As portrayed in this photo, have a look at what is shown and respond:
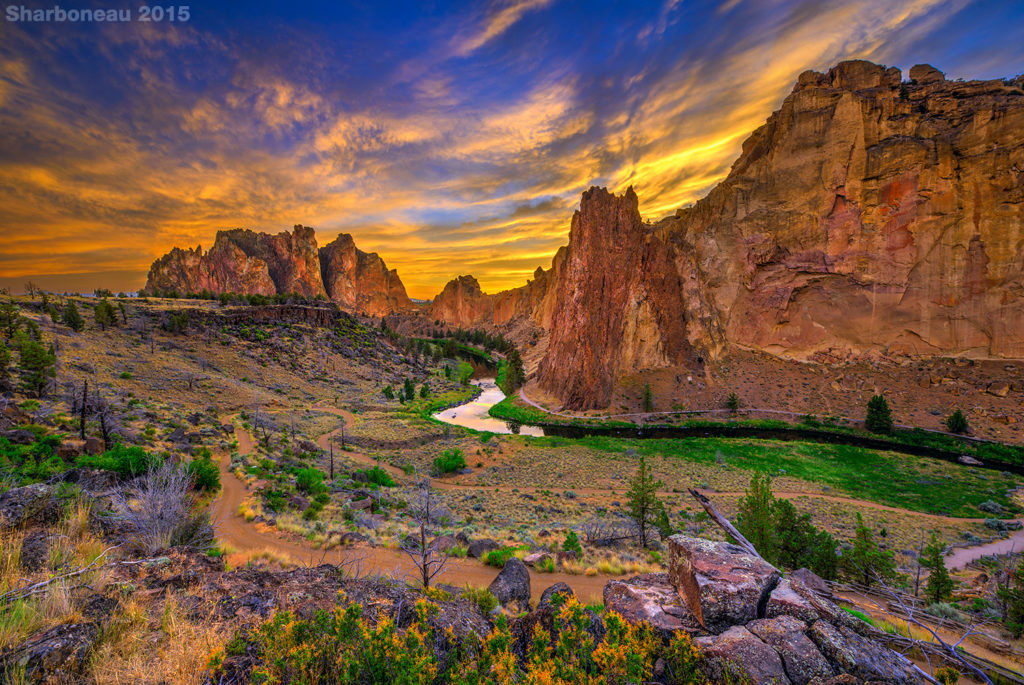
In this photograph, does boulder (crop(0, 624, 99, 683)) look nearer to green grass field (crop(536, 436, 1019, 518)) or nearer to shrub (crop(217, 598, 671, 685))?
shrub (crop(217, 598, 671, 685))

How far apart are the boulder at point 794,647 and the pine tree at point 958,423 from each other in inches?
2094

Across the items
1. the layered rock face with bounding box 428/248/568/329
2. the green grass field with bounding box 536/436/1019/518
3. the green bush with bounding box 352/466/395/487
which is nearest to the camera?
the green bush with bounding box 352/466/395/487

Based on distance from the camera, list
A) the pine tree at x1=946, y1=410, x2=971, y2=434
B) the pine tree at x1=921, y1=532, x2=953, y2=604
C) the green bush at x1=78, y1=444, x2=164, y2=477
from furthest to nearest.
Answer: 1. the pine tree at x1=946, y1=410, x2=971, y2=434
2. the green bush at x1=78, y1=444, x2=164, y2=477
3. the pine tree at x1=921, y1=532, x2=953, y2=604

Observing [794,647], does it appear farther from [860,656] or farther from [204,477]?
[204,477]

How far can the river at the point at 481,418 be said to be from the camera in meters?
46.0

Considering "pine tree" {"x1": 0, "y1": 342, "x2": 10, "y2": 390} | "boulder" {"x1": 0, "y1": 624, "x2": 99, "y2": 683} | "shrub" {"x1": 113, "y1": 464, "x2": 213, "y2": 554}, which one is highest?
"pine tree" {"x1": 0, "y1": 342, "x2": 10, "y2": 390}

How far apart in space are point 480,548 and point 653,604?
8.43 metres

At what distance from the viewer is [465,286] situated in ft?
627

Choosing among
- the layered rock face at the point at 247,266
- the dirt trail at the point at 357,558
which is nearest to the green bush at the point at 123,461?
the dirt trail at the point at 357,558

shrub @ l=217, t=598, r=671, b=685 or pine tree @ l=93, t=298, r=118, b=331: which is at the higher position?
pine tree @ l=93, t=298, r=118, b=331

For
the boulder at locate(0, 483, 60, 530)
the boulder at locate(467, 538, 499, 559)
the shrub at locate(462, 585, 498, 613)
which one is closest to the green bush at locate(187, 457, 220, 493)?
the boulder at locate(0, 483, 60, 530)

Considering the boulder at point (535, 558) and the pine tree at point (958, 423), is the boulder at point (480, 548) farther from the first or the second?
the pine tree at point (958, 423)

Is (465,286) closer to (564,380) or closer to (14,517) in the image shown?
(564,380)

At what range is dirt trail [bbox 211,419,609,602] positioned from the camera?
10.0 meters
